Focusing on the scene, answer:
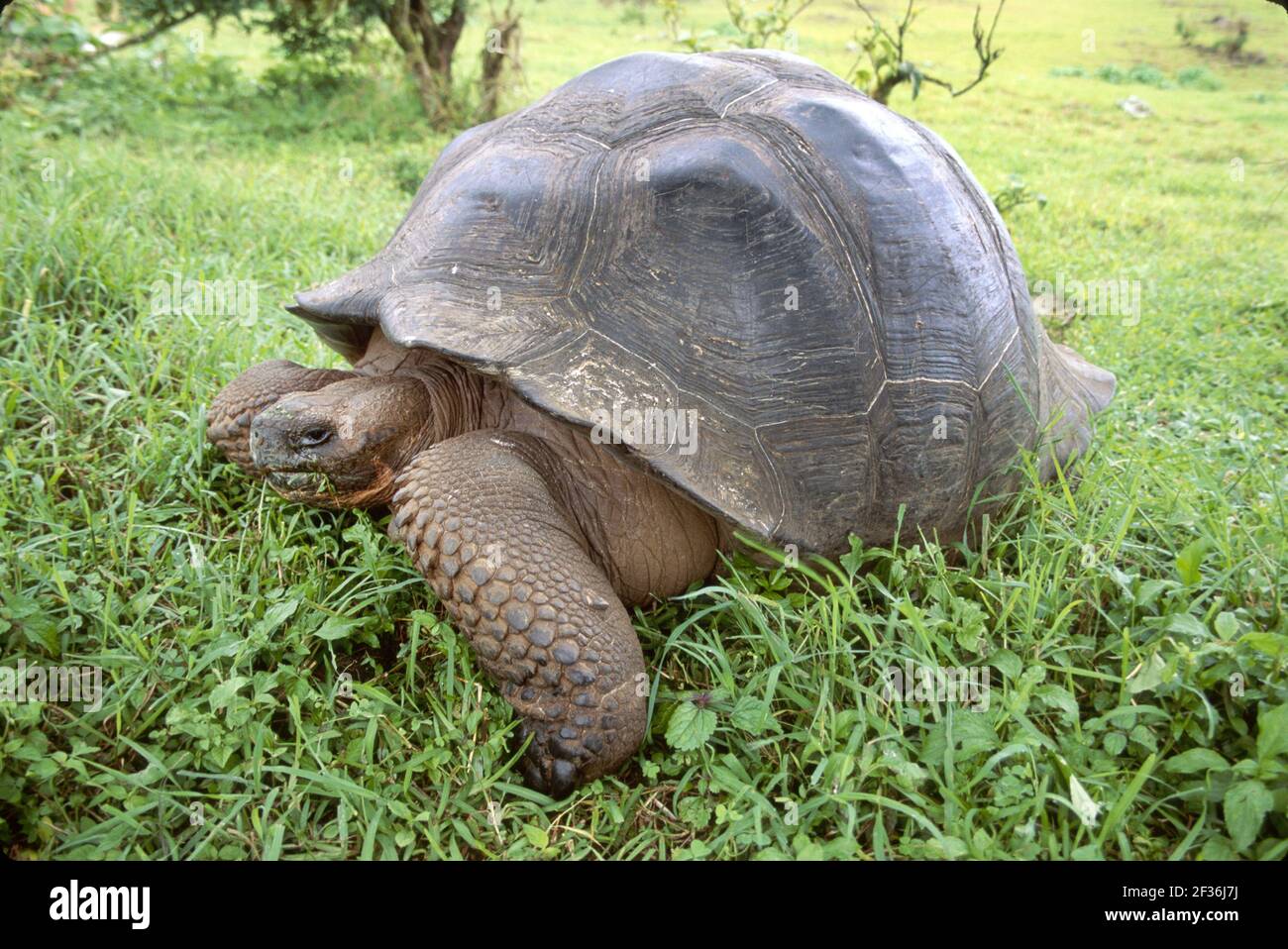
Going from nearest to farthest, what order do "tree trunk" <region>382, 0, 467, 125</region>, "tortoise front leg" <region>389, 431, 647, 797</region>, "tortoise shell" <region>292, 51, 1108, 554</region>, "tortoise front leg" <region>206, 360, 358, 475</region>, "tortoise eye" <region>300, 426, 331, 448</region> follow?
"tortoise front leg" <region>389, 431, 647, 797</region> < "tortoise shell" <region>292, 51, 1108, 554</region> < "tortoise eye" <region>300, 426, 331, 448</region> < "tortoise front leg" <region>206, 360, 358, 475</region> < "tree trunk" <region>382, 0, 467, 125</region>

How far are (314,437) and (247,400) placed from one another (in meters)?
0.55

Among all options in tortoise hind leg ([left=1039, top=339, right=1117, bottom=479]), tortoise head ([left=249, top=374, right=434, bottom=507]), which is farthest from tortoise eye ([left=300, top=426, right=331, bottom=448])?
tortoise hind leg ([left=1039, top=339, right=1117, bottom=479])

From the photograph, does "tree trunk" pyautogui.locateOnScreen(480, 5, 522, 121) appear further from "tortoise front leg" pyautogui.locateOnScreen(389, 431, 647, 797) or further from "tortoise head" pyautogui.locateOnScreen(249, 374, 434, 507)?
"tortoise front leg" pyautogui.locateOnScreen(389, 431, 647, 797)

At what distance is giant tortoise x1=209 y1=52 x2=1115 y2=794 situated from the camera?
2.05 metres

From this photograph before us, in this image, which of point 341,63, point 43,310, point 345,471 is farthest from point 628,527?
point 341,63

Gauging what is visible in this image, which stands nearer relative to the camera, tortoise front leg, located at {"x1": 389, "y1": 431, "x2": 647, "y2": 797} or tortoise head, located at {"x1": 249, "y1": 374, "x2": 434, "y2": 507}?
tortoise front leg, located at {"x1": 389, "y1": 431, "x2": 647, "y2": 797}

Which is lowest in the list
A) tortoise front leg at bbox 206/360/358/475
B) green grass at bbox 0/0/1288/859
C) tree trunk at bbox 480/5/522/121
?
green grass at bbox 0/0/1288/859

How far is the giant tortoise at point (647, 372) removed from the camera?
6.73 feet

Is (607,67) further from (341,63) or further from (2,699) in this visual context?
(341,63)

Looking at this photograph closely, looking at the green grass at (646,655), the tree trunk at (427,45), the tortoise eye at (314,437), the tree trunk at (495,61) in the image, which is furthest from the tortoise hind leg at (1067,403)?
the tree trunk at (427,45)

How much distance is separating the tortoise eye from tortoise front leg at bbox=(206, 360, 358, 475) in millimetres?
400

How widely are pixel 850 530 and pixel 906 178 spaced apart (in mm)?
1058

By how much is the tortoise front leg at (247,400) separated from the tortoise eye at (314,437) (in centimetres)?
40
